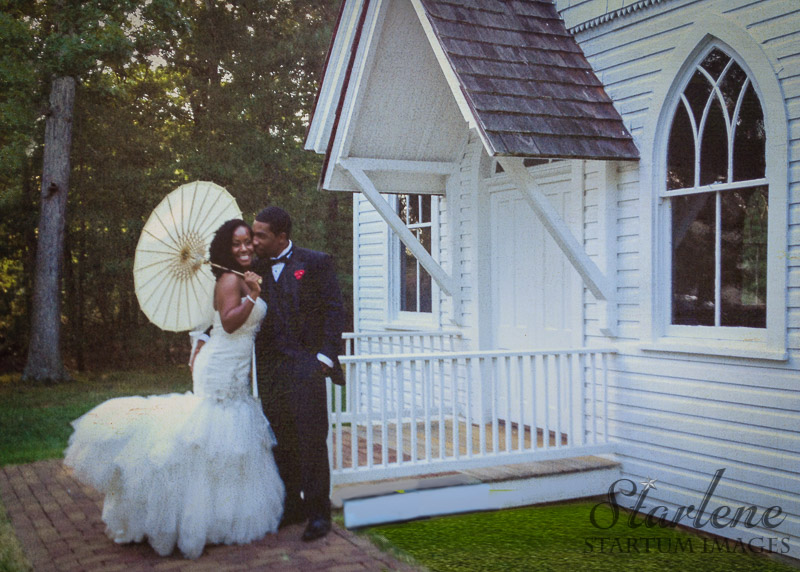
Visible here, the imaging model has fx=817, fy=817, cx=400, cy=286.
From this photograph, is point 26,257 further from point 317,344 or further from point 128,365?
point 317,344

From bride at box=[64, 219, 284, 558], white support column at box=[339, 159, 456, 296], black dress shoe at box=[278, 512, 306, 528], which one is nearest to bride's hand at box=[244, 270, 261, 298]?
bride at box=[64, 219, 284, 558]

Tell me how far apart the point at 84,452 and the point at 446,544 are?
7.74 feet

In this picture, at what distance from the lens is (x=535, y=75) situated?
6.33 metres

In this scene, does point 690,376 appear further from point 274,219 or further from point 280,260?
point 274,219

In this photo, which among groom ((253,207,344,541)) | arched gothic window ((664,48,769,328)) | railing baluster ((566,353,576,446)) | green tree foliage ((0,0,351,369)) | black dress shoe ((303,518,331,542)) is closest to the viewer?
black dress shoe ((303,518,331,542))

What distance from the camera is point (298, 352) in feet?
17.6

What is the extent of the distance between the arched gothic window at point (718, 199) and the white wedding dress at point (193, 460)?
10.3 feet

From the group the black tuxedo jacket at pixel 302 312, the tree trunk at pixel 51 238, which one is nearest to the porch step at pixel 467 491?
the black tuxedo jacket at pixel 302 312

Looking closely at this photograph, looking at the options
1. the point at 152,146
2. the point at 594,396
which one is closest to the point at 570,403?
the point at 594,396

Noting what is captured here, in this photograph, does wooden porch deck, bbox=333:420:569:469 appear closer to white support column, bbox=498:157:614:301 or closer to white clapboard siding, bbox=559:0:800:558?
white clapboard siding, bbox=559:0:800:558

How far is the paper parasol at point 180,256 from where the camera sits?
16.1ft

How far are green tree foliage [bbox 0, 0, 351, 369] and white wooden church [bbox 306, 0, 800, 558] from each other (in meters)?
11.2

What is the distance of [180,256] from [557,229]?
9.22ft

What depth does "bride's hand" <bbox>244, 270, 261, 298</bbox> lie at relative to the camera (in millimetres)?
5035
